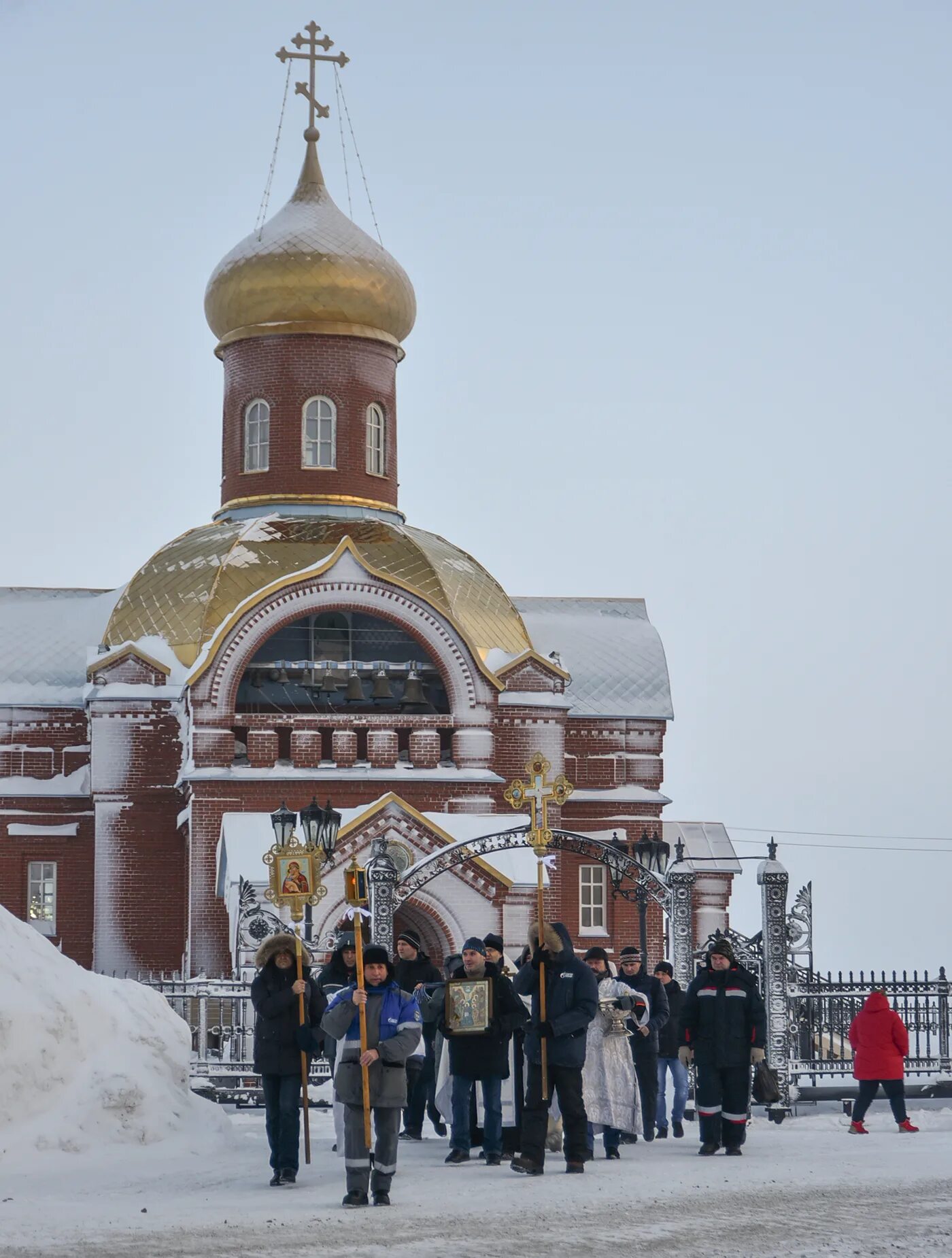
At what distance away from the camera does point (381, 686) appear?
32.0 meters

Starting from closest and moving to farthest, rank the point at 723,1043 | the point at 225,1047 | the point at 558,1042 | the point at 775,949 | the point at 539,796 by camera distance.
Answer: the point at 558,1042
the point at 723,1043
the point at 539,796
the point at 775,949
the point at 225,1047

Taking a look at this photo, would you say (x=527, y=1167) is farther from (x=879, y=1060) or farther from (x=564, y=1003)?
(x=879, y=1060)

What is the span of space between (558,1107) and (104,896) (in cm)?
2013

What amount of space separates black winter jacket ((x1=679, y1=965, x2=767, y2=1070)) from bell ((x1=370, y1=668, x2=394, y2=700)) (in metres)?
17.7

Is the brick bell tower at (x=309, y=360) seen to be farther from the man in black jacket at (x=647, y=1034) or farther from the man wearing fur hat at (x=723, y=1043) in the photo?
the man wearing fur hat at (x=723, y=1043)

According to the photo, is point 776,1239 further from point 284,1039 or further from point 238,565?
point 238,565

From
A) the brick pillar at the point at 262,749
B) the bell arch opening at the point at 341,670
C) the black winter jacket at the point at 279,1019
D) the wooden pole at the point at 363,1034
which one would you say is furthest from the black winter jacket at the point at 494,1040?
the bell arch opening at the point at 341,670

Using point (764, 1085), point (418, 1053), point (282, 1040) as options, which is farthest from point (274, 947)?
point (764, 1085)

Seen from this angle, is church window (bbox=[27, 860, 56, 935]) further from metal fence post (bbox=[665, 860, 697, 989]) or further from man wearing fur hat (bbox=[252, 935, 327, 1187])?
man wearing fur hat (bbox=[252, 935, 327, 1187])

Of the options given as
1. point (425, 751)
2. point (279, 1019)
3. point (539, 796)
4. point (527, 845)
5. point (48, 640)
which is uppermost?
point (48, 640)

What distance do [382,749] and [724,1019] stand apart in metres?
17.8

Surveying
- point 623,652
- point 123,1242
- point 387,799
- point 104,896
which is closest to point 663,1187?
point 123,1242

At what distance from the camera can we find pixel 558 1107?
1380cm

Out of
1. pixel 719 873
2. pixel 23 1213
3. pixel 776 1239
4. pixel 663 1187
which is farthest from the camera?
pixel 719 873
